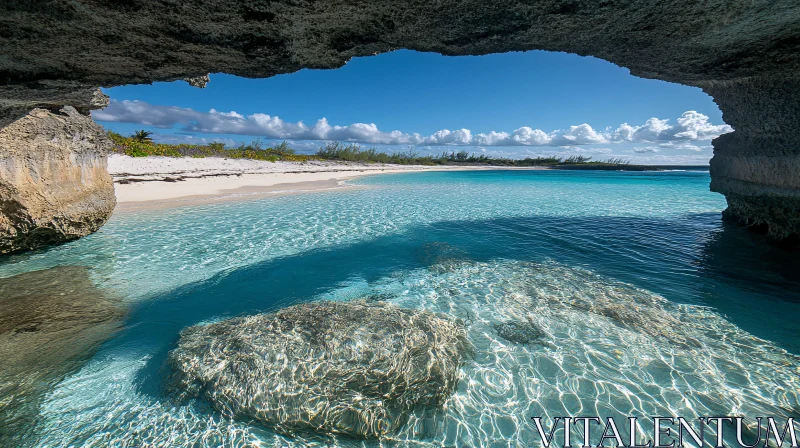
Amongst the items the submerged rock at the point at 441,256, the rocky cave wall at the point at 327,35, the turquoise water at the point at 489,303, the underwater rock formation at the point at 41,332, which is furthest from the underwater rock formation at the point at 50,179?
the submerged rock at the point at 441,256

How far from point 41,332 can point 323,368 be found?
11.1ft

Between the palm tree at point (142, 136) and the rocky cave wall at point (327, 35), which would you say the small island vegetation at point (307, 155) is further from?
the rocky cave wall at point (327, 35)

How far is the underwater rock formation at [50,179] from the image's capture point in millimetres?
4895

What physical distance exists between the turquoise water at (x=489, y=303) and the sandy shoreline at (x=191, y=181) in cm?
326

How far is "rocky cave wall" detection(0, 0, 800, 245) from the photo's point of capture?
1.96 meters

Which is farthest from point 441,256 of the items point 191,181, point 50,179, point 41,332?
point 191,181

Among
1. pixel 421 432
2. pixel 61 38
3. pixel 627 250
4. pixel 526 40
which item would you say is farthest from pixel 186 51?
pixel 627 250

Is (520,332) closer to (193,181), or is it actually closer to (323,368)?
(323,368)

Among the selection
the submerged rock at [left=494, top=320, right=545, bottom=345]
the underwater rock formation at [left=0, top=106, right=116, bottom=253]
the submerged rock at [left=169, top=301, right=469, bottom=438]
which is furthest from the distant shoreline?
the submerged rock at [left=494, top=320, right=545, bottom=345]

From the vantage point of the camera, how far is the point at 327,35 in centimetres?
240

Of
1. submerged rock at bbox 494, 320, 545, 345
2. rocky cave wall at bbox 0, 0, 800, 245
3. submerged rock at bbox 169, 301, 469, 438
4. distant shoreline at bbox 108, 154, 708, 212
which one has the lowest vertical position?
submerged rock at bbox 494, 320, 545, 345

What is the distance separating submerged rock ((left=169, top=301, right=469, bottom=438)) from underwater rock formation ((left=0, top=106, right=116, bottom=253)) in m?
4.32

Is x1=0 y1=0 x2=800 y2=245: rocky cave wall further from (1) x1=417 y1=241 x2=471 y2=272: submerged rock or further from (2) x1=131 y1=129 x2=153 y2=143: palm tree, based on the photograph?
(2) x1=131 y1=129 x2=153 y2=143: palm tree

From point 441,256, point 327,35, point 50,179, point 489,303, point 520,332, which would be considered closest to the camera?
point 327,35
